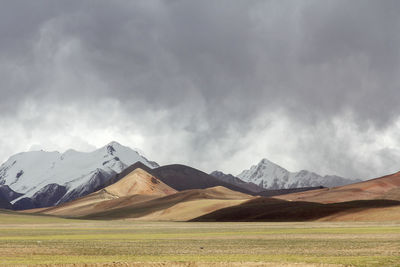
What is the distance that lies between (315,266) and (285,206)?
460 ft

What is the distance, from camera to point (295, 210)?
540 ft

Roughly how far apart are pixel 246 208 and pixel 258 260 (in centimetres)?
14217

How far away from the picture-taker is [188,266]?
127 feet

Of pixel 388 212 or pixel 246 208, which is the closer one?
pixel 388 212

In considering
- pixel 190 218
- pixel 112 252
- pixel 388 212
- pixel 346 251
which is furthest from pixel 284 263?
pixel 190 218

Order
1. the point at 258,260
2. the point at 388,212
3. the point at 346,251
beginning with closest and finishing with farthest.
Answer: the point at 258,260 → the point at 346,251 → the point at 388,212

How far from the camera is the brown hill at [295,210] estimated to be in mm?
150950

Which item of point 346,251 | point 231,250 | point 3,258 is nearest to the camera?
point 3,258

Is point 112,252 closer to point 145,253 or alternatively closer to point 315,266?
point 145,253

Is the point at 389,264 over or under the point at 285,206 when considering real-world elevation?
under

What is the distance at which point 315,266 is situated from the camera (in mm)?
37406

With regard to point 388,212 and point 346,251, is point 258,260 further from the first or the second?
point 388,212

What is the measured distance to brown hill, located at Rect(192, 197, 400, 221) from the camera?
495 ft

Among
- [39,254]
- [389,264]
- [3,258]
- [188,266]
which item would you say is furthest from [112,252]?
[389,264]
